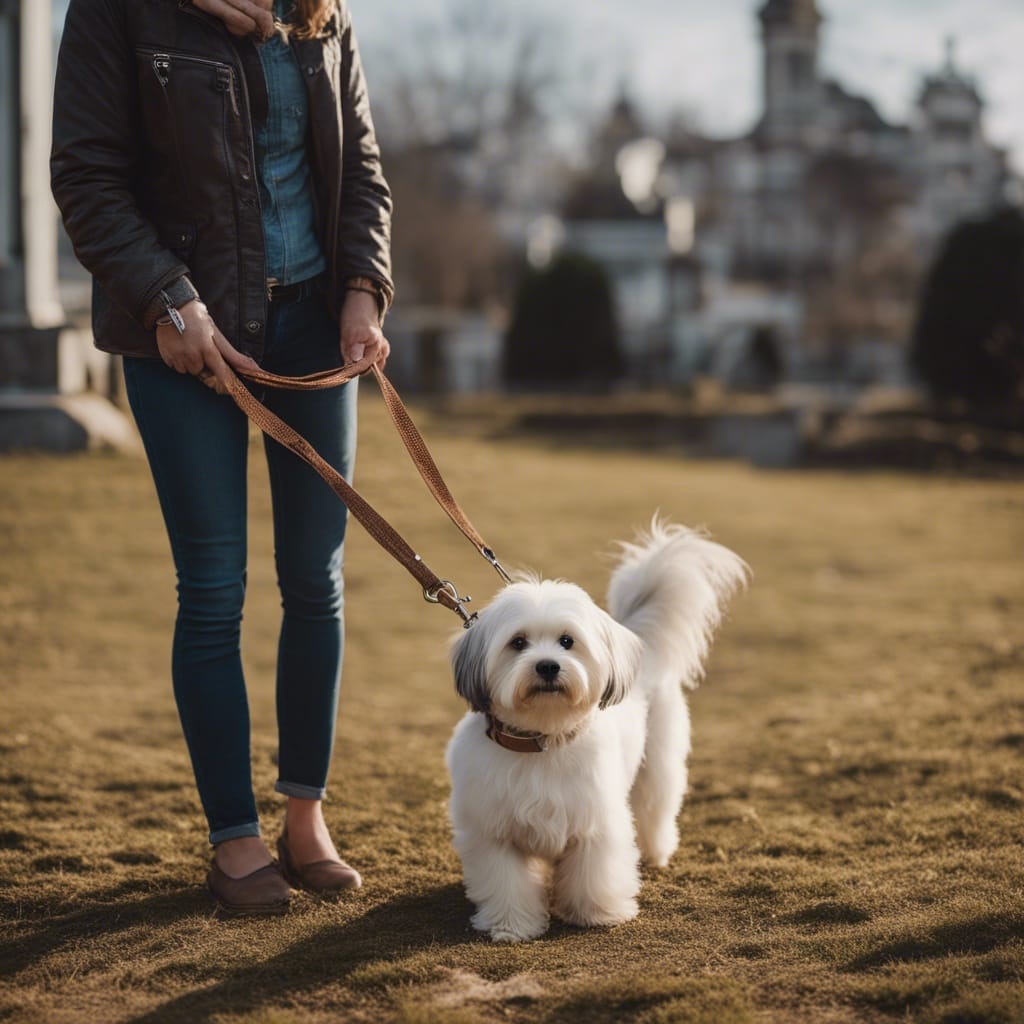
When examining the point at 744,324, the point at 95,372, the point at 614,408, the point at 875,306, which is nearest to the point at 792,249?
the point at 875,306

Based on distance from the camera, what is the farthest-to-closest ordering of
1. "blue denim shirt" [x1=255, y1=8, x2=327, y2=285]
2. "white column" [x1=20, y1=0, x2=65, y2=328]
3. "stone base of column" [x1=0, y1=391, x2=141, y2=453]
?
"white column" [x1=20, y1=0, x2=65, y2=328], "stone base of column" [x1=0, y1=391, x2=141, y2=453], "blue denim shirt" [x1=255, y1=8, x2=327, y2=285]

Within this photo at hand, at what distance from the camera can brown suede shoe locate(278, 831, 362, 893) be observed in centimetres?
282

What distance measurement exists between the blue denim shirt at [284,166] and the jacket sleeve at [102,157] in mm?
256

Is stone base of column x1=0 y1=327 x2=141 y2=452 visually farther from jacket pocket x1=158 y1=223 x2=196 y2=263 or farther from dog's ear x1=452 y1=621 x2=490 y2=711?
dog's ear x1=452 y1=621 x2=490 y2=711

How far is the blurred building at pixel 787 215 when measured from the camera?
3331 cm

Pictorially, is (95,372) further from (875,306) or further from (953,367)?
(875,306)

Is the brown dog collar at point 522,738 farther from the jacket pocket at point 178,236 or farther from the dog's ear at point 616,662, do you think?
the jacket pocket at point 178,236

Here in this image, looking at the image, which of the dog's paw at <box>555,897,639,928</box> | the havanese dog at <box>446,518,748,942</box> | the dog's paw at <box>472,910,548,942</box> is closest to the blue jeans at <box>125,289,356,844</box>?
the havanese dog at <box>446,518,748,942</box>

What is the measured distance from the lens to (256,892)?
8.80 feet

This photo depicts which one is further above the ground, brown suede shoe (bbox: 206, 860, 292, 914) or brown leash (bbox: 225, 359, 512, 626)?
brown leash (bbox: 225, 359, 512, 626)

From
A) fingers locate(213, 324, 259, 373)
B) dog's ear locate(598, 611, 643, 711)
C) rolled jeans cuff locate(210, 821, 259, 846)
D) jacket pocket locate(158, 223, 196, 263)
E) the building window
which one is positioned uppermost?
the building window

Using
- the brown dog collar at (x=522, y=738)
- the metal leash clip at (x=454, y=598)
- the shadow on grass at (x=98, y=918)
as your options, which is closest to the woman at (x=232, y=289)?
the shadow on grass at (x=98, y=918)

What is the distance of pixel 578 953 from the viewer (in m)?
2.51

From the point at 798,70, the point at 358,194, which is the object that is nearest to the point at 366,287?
the point at 358,194
